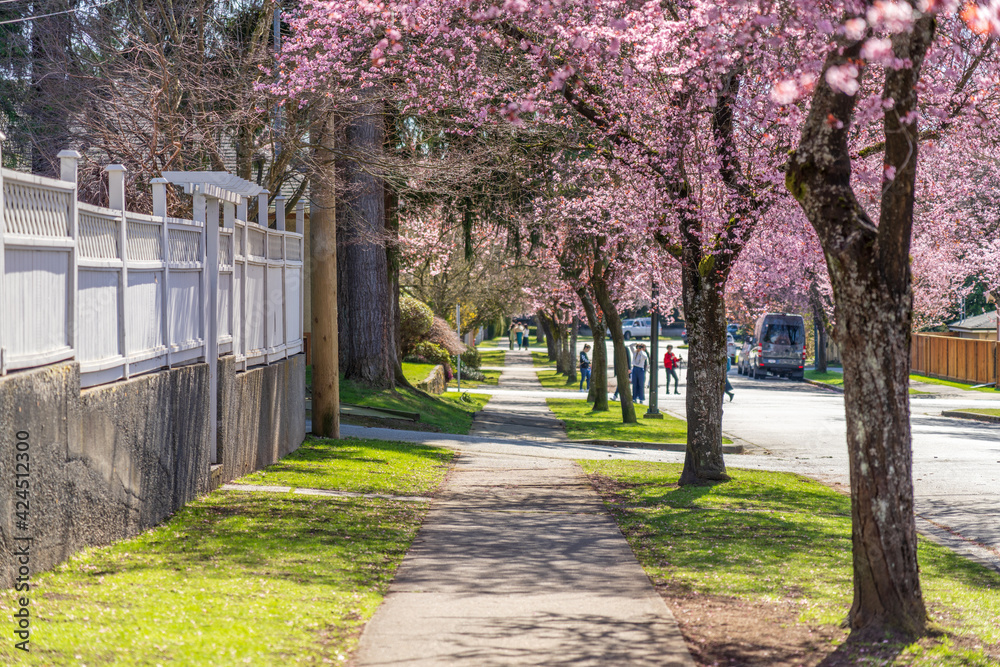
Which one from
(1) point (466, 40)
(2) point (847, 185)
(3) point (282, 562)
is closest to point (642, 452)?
(1) point (466, 40)

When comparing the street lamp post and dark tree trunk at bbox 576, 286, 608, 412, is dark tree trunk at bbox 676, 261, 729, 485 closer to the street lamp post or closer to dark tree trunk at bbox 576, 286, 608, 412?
the street lamp post

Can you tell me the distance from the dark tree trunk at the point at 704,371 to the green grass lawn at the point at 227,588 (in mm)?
4153

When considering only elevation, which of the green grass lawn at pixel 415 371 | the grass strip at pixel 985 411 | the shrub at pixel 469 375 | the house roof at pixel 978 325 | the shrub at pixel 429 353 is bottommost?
the grass strip at pixel 985 411

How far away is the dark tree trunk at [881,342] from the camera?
5.82 meters

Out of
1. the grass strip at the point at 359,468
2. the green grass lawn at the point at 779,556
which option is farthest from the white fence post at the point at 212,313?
the green grass lawn at the point at 779,556

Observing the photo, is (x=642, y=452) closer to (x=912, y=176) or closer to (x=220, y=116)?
(x=220, y=116)

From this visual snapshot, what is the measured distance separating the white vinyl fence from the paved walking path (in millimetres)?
2753

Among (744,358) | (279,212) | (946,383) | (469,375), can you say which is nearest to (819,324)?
(744,358)

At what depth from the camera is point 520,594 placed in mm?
6984

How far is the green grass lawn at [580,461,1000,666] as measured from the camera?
630 cm

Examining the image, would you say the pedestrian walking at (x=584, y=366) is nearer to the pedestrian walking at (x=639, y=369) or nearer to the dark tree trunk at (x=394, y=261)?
the pedestrian walking at (x=639, y=369)

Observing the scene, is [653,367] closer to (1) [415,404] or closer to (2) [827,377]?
(1) [415,404]

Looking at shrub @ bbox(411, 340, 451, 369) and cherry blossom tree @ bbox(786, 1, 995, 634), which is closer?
cherry blossom tree @ bbox(786, 1, 995, 634)

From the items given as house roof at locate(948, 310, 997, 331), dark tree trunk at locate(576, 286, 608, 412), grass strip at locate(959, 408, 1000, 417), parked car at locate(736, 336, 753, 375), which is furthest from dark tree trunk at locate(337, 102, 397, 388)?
house roof at locate(948, 310, 997, 331)
